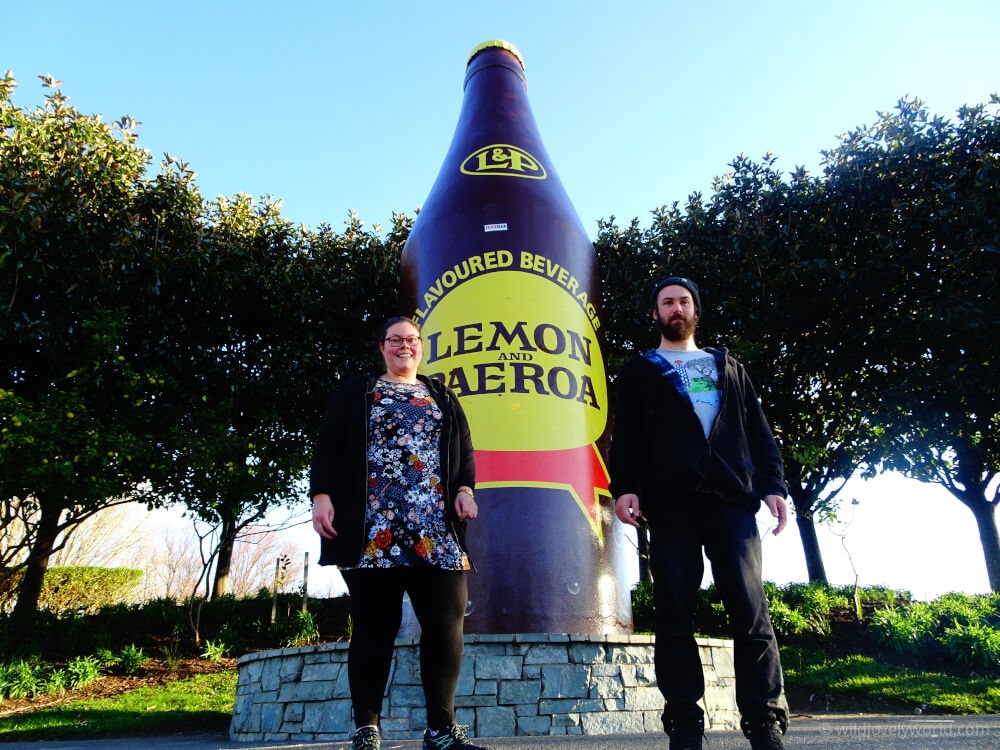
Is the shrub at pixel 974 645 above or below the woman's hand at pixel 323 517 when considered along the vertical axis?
below

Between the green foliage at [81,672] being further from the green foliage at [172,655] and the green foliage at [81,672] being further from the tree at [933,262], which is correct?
the tree at [933,262]

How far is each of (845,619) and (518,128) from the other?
26.2 ft

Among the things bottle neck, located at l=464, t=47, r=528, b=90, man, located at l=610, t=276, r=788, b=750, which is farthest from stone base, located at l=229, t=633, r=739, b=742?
bottle neck, located at l=464, t=47, r=528, b=90

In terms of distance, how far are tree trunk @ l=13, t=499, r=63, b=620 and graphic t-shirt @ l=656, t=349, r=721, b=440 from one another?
9595 millimetres

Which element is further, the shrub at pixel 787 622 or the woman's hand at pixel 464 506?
the shrub at pixel 787 622

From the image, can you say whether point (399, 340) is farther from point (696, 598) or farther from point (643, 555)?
point (643, 555)

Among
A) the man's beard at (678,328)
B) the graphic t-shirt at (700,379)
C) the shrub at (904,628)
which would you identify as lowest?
the shrub at (904,628)

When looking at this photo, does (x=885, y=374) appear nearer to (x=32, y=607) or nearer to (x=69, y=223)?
(x=69, y=223)

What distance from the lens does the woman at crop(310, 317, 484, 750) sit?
2.86m

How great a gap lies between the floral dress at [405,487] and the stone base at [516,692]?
245 centimetres

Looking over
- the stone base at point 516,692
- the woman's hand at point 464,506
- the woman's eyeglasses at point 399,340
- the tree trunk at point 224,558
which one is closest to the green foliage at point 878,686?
the stone base at point 516,692

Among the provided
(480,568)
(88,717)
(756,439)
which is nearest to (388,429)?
(756,439)

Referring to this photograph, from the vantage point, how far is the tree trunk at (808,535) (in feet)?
41.7

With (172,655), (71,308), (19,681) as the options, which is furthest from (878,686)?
(71,308)
